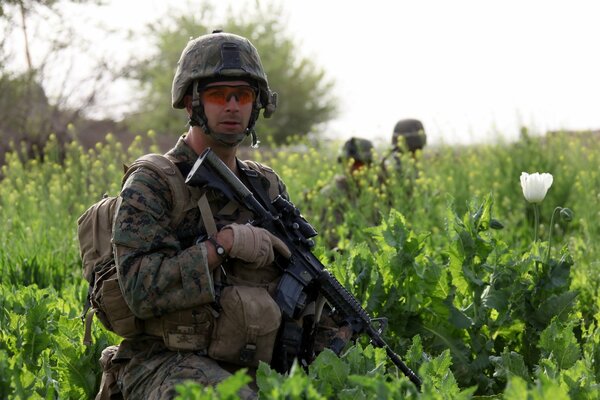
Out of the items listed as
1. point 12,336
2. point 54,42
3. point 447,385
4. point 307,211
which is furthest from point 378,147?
point 447,385

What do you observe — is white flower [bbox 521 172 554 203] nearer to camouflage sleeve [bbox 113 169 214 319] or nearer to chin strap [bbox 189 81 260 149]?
chin strap [bbox 189 81 260 149]

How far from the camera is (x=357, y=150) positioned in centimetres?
984

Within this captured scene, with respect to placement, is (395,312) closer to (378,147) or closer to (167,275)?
(167,275)

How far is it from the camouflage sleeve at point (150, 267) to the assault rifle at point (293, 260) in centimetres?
23

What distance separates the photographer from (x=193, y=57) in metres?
3.89

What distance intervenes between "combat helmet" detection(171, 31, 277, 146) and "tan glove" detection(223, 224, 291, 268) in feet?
1.34

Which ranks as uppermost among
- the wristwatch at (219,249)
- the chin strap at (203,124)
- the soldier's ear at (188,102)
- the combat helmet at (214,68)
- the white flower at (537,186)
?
the combat helmet at (214,68)

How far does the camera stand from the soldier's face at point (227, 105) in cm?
381

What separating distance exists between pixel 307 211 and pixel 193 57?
18.0 ft

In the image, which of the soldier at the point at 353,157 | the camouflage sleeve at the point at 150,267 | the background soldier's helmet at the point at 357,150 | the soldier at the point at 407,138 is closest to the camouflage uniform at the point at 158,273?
the camouflage sleeve at the point at 150,267

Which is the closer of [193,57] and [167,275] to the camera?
[167,275]

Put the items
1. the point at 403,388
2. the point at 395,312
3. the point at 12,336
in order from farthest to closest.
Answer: the point at 395,312
the point at 12,336
the point at 403,388

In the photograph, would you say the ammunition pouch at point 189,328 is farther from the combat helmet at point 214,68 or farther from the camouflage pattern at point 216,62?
the camouflage pattern at point 216,62

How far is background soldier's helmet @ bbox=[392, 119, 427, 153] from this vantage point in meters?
10.3
